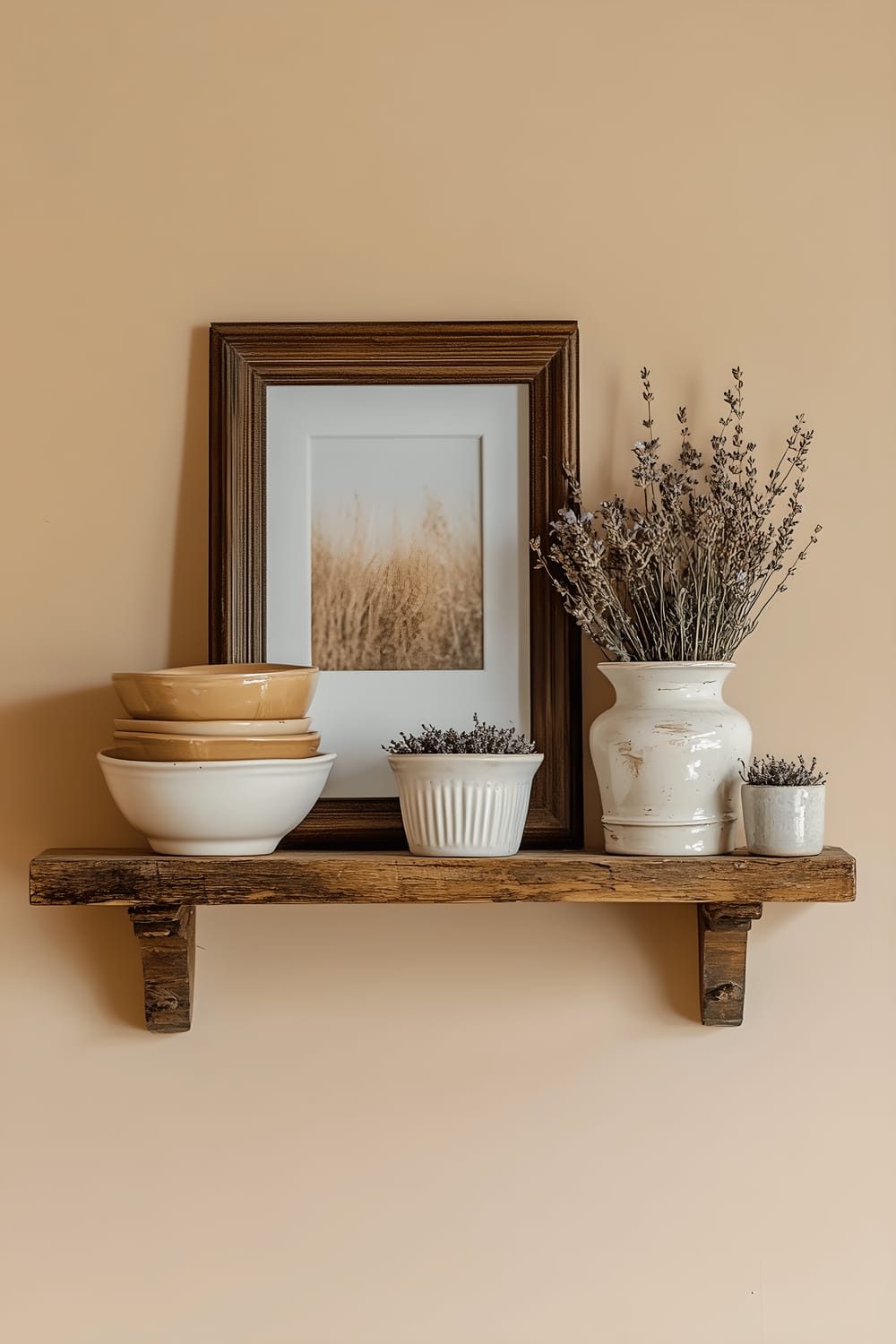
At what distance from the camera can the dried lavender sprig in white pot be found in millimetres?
1072

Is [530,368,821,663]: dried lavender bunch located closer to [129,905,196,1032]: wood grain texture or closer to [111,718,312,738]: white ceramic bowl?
[111,718,312,738]: white ceramic bowl

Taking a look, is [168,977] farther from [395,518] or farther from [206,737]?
[395,518]

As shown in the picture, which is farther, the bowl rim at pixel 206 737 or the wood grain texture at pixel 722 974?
the wood grain texture at pixel 722 974

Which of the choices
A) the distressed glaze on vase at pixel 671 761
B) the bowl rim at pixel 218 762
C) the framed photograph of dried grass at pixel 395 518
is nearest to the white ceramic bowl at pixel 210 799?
the bowl rim at pixel 218 762

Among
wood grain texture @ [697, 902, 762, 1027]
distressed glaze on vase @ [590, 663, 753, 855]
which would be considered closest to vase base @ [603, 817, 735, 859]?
distressed glaze on vase @ [590, 663, 753, 855]

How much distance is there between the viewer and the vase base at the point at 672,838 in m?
1.08

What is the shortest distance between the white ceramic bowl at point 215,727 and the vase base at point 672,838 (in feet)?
1.05

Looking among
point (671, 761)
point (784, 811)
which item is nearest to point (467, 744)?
point (671, 761)

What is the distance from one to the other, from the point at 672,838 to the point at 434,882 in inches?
8.5

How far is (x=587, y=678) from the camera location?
1234mm

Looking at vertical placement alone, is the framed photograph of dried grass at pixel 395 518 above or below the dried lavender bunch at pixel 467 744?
above

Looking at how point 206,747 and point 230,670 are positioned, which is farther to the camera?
point 230,670

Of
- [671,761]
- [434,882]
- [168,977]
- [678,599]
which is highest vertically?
[678,599]

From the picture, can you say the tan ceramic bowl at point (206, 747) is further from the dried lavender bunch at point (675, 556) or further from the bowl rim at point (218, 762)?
the dried lavender bunch at point (675, 556)
